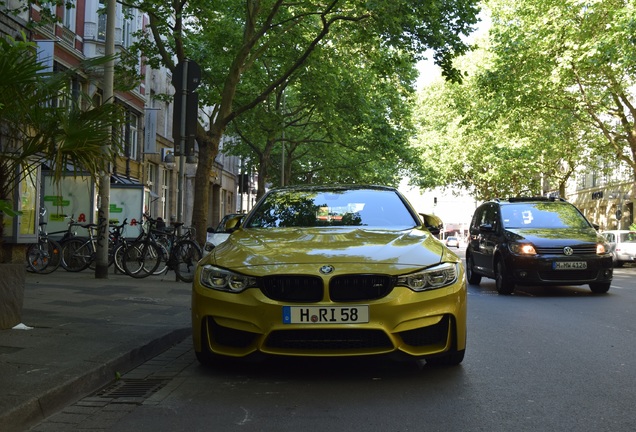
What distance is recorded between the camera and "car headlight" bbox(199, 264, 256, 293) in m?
5.52

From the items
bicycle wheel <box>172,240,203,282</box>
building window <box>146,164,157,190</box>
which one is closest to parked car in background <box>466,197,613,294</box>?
bicycle wheel <box>172,240,203,282</box>

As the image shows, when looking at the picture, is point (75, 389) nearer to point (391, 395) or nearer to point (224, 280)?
point (224, 280)

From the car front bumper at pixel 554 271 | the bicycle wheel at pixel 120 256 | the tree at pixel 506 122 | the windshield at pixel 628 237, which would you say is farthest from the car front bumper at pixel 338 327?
the windshield at pixel 628 237

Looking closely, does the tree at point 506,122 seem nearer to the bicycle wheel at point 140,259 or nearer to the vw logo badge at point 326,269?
the bicycle wheel at point 140,259

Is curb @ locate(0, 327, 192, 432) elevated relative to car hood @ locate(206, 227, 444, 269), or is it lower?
lower

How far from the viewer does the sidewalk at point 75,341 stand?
466 cm

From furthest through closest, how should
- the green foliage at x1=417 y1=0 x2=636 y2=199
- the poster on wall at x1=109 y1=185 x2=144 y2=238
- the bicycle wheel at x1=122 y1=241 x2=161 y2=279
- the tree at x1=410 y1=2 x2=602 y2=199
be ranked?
the tree at x1=410 y1=2 x2=602 y2=199, the green foliage at x1=417 y1=0 x2=636 y2=199, the poster on wall at x1=109 y1=185 x2=144 y2=238, the bicycle wheel at x1=122 y1=241 x2=161 y2=279

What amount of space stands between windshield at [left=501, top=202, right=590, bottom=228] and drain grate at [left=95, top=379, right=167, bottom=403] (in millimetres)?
9892

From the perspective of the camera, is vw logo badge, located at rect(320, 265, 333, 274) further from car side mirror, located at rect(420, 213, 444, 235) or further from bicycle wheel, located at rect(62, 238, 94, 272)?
bicycle wheel, located at rect(62, 238, 94, 272)

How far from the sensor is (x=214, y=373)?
5.92 meters

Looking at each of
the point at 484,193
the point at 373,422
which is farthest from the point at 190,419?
the point at 484,193

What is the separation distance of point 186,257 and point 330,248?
946 centimetres

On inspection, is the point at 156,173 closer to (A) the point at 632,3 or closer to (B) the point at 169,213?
(B) the point at 169,213

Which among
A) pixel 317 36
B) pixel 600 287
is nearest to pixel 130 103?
pixel 317 36
